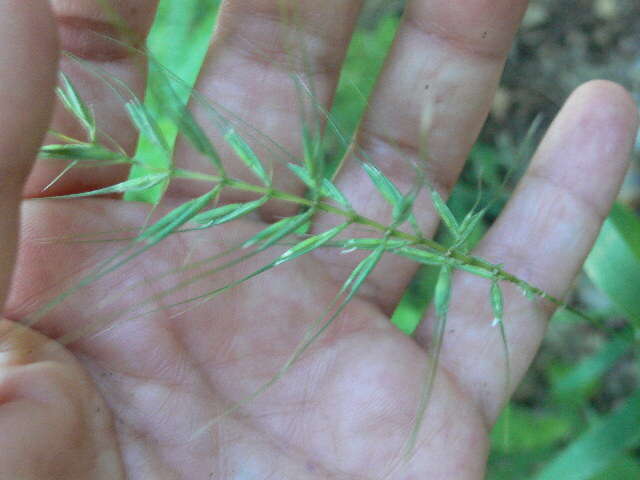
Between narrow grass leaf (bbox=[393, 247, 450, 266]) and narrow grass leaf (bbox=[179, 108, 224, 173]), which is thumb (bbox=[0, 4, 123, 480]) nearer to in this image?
narrow grass leaf (bbox=[179, 108, 224, 173])

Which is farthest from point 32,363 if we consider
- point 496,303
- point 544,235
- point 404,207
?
point 544,235

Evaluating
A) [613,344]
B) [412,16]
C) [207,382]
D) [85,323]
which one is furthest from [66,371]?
[613,344]

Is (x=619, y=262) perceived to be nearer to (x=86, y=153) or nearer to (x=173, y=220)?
(x=173, y=220)

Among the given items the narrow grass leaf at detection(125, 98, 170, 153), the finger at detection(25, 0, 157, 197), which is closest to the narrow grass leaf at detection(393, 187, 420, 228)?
the narrow grass leaf at detection(125, 98, 170, 153)

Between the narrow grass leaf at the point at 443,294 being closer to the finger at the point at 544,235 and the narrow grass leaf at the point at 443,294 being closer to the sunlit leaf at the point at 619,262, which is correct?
the finger at the point at 544,235

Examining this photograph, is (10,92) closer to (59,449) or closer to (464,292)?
(59,449)

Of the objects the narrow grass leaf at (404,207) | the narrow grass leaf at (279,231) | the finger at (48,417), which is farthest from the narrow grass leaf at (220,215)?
the finger at (48,417)
